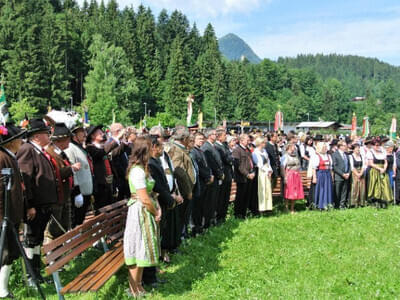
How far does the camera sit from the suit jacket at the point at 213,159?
8.62 meters

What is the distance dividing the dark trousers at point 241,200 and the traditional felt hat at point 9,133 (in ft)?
17.9

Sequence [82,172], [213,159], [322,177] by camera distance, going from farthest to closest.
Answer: [322,177], [213,159], [82,172]

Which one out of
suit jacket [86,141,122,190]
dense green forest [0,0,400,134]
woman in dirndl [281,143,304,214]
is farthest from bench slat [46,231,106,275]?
dense green forest [0,0,400,134]

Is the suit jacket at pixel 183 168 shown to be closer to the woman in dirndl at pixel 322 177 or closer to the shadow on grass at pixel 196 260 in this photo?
the shadow on grass at pixel 196 260

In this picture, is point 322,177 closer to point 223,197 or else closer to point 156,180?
point 223,197

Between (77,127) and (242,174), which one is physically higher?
(77,127)

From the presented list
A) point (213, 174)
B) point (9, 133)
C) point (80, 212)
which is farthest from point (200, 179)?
point (9, 133)

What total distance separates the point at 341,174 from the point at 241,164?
309 cm

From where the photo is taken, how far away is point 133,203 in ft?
16.0

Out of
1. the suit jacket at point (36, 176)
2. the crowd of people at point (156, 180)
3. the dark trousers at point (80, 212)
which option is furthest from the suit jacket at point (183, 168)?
the suit jacket at point (36, 176)

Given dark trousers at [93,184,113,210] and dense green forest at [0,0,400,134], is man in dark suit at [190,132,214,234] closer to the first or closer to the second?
dark trousers at [93,184,113,210]

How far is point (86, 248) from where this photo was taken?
4867mm

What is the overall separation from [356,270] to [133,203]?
11.7 ft

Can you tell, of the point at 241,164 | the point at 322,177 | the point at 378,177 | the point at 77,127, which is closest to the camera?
the point at 77,127
